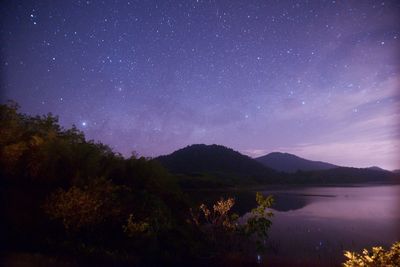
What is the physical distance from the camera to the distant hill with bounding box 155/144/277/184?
12081 centimetres

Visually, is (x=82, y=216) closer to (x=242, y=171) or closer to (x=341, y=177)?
(x=242, y=171)

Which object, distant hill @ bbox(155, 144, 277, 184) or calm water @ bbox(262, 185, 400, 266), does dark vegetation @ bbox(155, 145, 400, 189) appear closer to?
distant hill @ bbox(155, 144, 277, 184)

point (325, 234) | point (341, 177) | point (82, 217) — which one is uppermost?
point (341, 177)

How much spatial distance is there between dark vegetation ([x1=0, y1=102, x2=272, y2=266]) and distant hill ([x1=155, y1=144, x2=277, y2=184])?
98579 mm

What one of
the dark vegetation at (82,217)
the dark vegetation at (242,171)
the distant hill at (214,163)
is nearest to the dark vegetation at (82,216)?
the dark vegetation at (82,217)

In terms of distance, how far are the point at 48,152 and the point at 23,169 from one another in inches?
61.1

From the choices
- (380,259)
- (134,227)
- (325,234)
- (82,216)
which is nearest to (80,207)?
(82,216)

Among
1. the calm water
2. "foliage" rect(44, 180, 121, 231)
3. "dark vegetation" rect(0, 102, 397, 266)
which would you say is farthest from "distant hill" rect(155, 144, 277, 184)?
"foliage" rect(44, 180, 121, 231)

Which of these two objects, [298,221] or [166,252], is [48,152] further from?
[298,221]

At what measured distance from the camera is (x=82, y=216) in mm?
12859

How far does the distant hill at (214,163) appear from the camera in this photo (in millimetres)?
120812

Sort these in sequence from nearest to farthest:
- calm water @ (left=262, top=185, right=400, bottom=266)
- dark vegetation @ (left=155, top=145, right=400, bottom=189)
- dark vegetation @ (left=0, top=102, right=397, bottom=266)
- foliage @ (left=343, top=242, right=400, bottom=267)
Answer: foliage @ (left=343, top=242, right=400, bottom=267), dark vegetation @ (left=0, top=102, right=397, bottom=266), calm water @ (left=262, top=185, right=400, bottom=266), dark vegetation @ (left=155, top=145, right=400, bottom=189)

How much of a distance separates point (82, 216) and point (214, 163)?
121791 mm

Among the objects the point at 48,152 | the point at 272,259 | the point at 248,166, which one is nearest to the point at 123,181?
the point at 48,152
